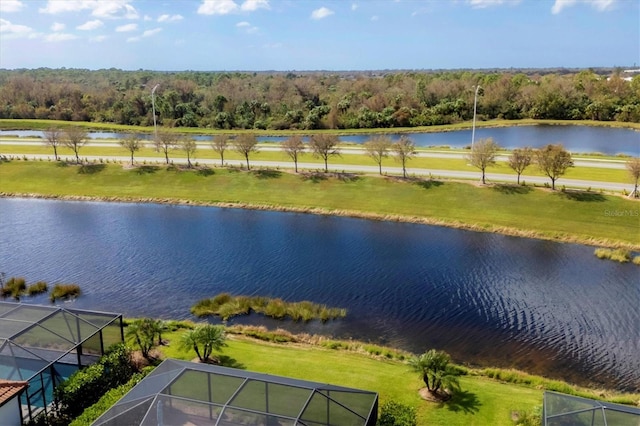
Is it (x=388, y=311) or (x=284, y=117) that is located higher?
(x=284, y=117)

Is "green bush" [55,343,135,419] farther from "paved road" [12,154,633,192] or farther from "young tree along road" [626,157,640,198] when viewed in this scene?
"young tree along road" [626,157,640,198]

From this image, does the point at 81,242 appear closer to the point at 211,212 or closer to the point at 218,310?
the point at 211,212

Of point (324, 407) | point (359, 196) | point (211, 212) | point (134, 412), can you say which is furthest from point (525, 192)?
point (134, 412)

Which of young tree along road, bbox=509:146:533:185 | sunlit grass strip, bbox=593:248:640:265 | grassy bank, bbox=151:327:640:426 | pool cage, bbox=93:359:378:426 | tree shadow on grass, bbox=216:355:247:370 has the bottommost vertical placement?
grassy bank, bbox=151:327:640:426

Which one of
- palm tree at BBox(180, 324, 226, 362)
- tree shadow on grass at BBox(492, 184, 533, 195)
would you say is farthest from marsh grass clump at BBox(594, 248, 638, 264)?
palm tree at BBox(180, 324, 226, 362)

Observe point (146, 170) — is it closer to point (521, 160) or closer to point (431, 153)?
point (431, 153)

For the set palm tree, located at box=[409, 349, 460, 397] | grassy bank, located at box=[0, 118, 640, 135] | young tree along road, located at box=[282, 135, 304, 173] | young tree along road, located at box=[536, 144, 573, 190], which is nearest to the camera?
palm tree, located at box=[409, 349, 460, 397]

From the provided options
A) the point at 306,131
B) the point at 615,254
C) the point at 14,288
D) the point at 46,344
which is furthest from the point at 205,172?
the point at 306,131
